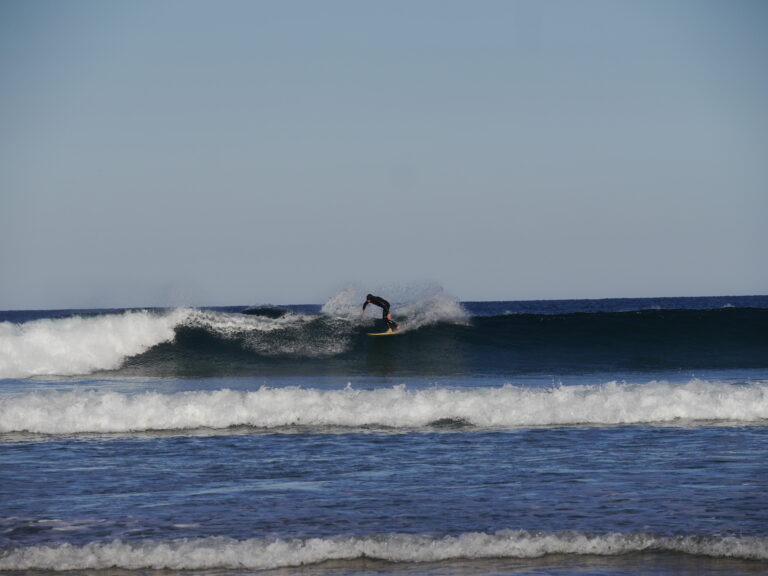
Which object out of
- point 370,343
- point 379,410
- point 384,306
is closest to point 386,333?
point 370,343

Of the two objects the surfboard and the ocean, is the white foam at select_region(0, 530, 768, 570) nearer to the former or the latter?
the ocean

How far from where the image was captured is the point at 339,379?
64.7 feet

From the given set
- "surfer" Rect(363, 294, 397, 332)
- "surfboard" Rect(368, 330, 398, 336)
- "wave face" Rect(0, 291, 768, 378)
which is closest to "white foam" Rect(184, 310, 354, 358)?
"wave face" Rect(0, 291, 768, 378)

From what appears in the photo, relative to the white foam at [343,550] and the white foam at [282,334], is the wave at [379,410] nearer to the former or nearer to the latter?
the white foam at [343,550]

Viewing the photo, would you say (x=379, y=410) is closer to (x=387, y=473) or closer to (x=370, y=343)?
(x=387, y=473)

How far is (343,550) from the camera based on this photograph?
278 inches

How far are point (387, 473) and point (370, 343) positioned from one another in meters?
15.8

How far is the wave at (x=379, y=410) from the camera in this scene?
43.4 feet

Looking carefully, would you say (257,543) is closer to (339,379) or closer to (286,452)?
(286,452)

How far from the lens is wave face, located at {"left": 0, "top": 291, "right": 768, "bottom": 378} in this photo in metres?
22.3

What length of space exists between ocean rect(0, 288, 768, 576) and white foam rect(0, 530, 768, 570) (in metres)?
→ 0.02

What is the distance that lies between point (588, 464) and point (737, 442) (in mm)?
2572

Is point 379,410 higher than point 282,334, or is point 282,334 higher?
Result: point 282,334

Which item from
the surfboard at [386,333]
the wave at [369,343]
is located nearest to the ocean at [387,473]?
the wave at [369,343]
